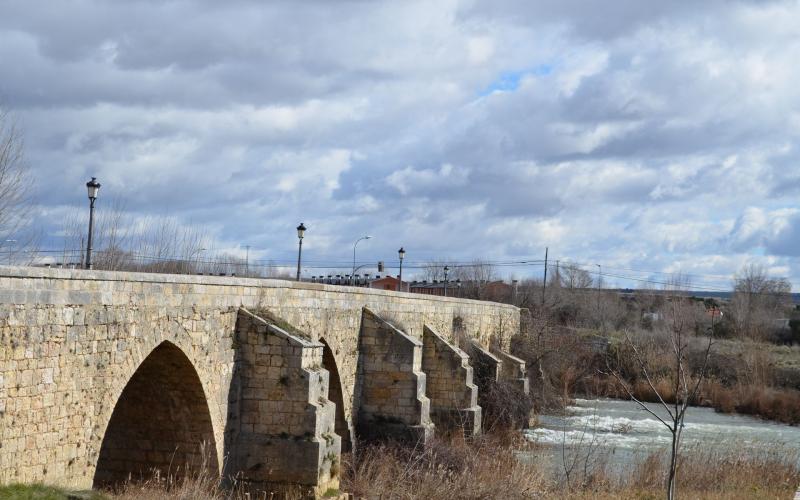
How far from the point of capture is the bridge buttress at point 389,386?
829 inches

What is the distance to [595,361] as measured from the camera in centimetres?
4347

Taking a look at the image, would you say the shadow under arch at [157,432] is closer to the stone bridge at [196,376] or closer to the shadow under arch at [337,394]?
the stone bridge at [196,376]

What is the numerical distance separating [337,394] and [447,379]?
6.19m

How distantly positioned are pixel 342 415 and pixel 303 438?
519 cm

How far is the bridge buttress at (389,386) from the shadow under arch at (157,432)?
7143mm

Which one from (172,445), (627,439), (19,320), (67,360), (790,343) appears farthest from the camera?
(790,343)

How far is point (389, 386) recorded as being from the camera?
2131 centimetres

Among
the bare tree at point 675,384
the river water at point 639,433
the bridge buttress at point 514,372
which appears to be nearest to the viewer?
the bare tree at point 675,384

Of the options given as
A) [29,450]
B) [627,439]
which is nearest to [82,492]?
[29,450]

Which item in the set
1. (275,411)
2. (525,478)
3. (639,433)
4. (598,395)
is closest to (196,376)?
(275,411)

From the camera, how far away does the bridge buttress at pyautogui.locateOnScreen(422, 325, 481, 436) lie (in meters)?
25.3

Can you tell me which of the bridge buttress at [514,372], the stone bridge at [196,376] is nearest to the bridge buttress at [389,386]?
the stone bridge at [196,376]

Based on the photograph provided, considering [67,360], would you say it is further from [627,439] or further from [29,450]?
[627,439]

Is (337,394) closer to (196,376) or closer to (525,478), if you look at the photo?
(525,478)
